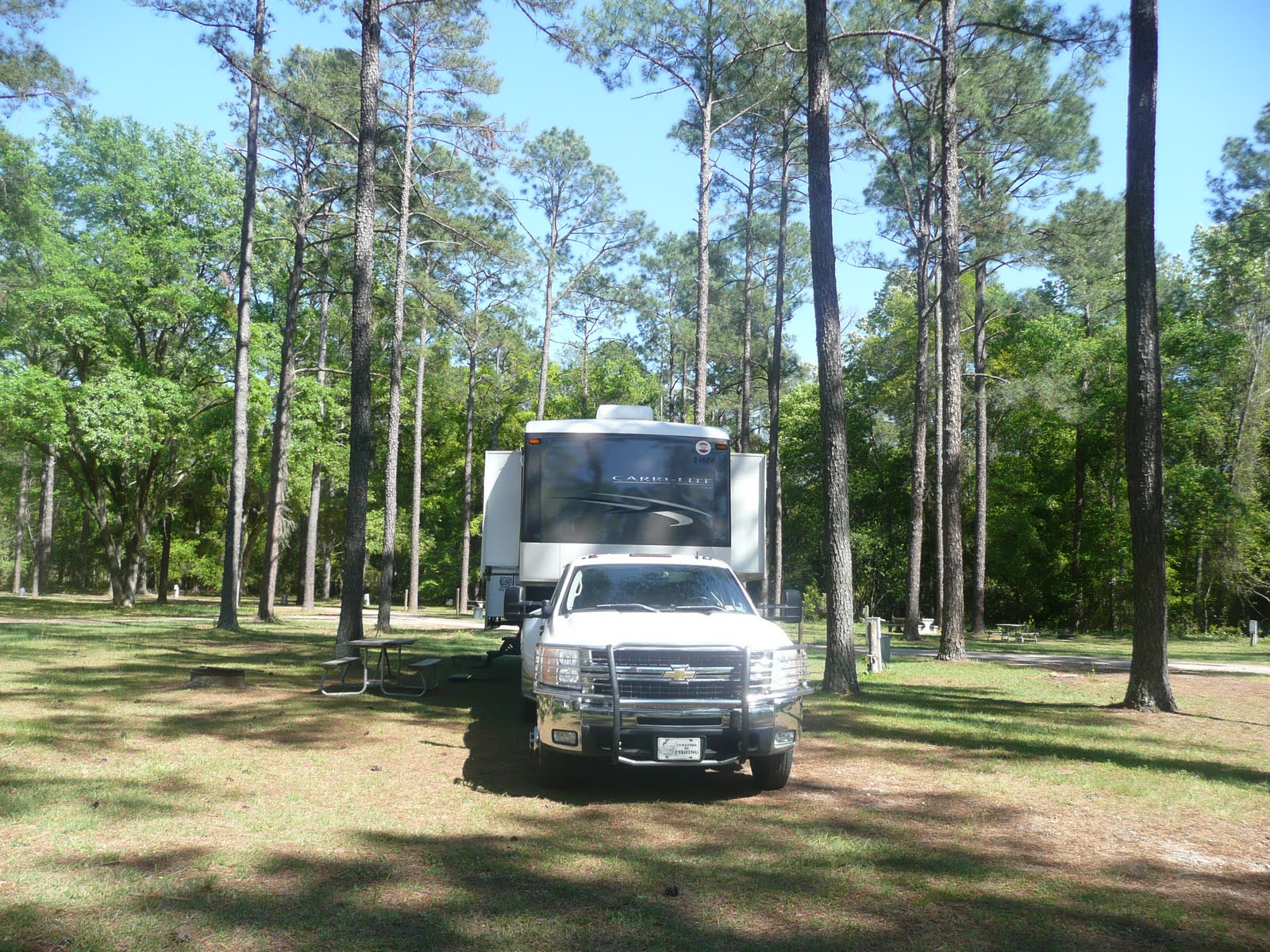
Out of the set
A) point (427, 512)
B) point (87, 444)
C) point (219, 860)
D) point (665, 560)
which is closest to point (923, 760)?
point (665, 560)

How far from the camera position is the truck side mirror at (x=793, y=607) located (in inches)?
359

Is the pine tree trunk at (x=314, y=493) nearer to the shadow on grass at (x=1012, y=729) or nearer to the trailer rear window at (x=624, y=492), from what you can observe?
the trailer rear window at (x=624, y=492)

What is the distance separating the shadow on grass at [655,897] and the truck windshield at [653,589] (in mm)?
2185

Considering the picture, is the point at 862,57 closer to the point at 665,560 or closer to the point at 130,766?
the point at 665,560

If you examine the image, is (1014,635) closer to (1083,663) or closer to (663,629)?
(1083,663)

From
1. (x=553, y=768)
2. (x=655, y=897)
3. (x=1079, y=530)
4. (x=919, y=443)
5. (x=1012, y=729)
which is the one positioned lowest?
(x=1012, y=729)

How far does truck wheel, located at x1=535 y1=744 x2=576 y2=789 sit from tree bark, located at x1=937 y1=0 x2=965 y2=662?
1246cm

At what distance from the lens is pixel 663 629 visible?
23.2ft

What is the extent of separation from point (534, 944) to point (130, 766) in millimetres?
4753

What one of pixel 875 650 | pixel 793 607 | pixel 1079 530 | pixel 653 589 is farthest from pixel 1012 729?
pixel 1079 530

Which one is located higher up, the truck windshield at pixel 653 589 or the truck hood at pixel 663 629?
the truck windshield at pixel 653 589

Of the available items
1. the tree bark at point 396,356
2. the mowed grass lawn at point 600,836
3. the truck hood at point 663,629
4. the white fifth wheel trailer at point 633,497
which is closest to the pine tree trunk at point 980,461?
the tree bark at point 396,356

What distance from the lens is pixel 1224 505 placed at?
3366 centimetres

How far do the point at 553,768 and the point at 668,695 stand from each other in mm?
1111
